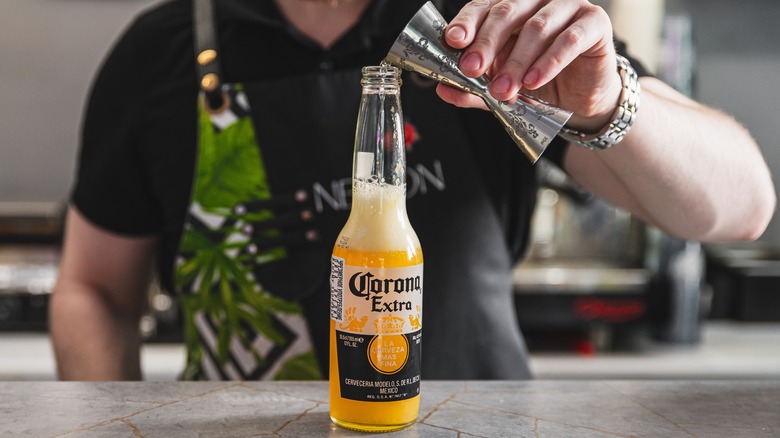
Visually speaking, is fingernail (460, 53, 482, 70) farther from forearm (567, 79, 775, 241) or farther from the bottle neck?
forearm (567, 79, 775, 241)

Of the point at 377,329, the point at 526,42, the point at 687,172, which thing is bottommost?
the point at 377,329

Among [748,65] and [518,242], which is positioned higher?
[748,65]

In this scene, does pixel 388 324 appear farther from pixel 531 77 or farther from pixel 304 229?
pixel 304 229

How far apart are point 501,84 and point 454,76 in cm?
4

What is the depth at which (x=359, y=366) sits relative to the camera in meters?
0.65

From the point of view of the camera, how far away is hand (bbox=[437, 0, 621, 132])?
65cm

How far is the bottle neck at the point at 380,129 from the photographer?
667mm

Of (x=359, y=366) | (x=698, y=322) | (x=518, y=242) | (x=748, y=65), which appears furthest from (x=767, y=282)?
(x=359, y=366)

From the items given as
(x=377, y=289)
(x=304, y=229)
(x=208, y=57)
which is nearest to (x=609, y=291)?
(x=304, y=229)

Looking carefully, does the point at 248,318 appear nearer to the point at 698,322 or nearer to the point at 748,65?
the point at 698,322

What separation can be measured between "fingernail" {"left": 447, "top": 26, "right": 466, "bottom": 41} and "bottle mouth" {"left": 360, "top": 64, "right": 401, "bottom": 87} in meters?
0.05

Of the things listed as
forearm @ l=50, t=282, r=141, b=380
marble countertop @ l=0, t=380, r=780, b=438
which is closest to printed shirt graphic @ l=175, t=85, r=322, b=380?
forearm @ l=50, t=282, r=141, b=380

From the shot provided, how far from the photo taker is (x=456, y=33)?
2.11 ft

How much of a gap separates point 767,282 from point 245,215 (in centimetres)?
A: 128
